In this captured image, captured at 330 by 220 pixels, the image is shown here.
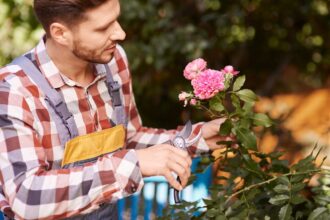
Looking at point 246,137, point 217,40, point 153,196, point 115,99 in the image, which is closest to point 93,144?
point 115,99

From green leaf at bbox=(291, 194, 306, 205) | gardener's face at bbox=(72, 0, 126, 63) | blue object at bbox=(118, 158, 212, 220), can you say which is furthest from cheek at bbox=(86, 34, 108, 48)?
blue object at bbox=(118, 158, 212, 220)

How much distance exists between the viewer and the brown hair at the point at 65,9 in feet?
5.34

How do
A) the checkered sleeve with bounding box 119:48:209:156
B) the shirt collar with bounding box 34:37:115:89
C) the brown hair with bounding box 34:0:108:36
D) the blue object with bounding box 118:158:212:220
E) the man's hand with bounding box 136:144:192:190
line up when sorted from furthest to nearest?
1. the blue object with bounding box 118:158:212:220
2. the checkered sleeve with bounding box 119:48:209:156
3. the shirt collar with bounding box 34:37:115:89
4. the brown hair with bounding box 34:0:108:36
5. the man's hand with bounding box 136:144:192:190

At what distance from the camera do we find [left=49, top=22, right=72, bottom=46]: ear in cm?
167

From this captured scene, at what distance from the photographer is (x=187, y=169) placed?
153cm

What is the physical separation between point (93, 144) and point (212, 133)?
1.13 feet

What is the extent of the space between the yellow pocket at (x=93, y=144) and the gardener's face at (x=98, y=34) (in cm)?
21

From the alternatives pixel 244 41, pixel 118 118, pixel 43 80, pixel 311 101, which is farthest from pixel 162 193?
pixel 311 101

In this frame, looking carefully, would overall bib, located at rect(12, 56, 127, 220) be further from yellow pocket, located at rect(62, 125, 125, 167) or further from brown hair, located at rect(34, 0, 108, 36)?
brown hair, located at rect(34, 0, 108, 36)

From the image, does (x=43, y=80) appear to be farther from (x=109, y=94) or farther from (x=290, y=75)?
(x=290, y=75)

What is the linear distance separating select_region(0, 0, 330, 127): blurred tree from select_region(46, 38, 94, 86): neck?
1.74 meters

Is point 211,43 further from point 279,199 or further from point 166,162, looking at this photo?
point 166,162

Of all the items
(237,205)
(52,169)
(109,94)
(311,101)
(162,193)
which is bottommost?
(311,101)

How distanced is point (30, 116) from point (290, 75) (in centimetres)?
373
